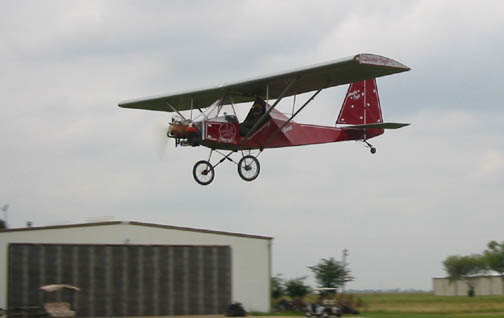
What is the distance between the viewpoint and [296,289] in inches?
1697

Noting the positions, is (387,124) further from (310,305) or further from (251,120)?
(310,305)

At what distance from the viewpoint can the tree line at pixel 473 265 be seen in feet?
261

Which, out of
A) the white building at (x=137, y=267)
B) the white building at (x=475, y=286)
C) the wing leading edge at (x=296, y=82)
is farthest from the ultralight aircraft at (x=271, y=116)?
the white building at (x=475, y=286)

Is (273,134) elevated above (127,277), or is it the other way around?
(273,134)

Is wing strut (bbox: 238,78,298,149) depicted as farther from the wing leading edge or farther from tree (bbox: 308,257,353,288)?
tree (bbox: 308,257,353,288)

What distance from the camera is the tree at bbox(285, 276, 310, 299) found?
43.0 m

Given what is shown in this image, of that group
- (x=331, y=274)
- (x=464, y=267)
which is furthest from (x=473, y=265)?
(x=331, y=274)

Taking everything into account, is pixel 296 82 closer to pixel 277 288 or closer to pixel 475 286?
pixel 277 288

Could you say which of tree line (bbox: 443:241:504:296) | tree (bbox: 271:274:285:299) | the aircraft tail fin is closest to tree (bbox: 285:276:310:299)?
tree (bbox: 271:274:285:299)

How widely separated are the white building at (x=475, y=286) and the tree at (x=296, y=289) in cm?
3798

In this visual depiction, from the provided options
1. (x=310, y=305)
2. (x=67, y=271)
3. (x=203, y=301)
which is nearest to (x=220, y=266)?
(x=203, y=301)

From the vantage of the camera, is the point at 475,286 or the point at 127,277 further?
the point at 475,286

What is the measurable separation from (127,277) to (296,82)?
1459 cm

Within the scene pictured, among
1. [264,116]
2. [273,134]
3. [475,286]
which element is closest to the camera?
[264,116]
